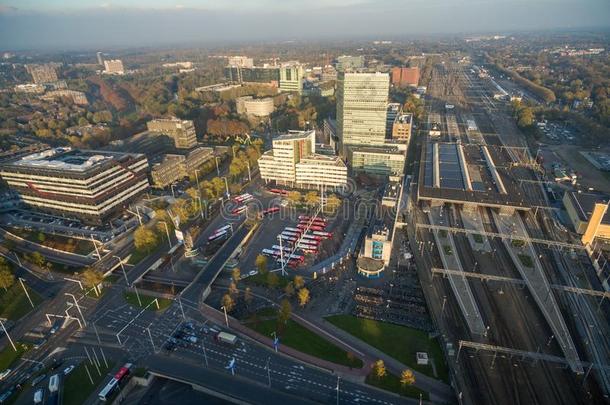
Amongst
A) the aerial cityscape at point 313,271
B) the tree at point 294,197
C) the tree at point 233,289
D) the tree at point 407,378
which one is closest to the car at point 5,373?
the aerial cityscape at point 313,271

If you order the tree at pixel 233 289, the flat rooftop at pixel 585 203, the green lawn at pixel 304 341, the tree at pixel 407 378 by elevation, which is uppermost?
the flat rooftop at pixel 585 203

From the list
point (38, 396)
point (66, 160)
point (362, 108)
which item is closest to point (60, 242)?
point (66, 160)

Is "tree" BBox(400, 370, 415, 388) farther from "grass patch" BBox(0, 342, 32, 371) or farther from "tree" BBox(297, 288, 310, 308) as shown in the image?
"grass patch" BBox(0, 342, 32, 371)

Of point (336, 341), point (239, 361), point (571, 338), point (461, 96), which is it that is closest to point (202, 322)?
point (239, 361)

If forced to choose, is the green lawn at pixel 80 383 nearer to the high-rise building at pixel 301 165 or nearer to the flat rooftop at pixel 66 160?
the flat rooftop at pixel 66 160

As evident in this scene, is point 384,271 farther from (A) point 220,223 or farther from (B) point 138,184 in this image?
(B) point 138,184

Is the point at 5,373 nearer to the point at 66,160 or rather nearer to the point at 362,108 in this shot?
the point at 66,160
